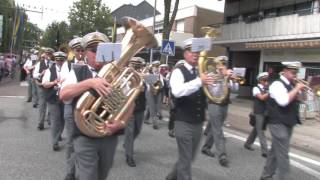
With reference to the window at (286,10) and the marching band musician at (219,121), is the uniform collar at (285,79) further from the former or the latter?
the window at (286,10)

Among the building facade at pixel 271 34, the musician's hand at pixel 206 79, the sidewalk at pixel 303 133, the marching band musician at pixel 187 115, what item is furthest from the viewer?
the building facade at pixel 271 34

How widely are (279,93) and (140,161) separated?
2834 millimetres

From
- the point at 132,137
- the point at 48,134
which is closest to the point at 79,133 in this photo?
the point at 132,137

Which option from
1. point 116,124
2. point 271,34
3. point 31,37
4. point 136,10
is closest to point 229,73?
point 116,124

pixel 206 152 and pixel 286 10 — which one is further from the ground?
pixel 286 10

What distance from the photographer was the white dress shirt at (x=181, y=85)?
548cm

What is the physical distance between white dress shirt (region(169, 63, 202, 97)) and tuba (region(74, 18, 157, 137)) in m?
1.01

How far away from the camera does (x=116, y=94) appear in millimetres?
4309

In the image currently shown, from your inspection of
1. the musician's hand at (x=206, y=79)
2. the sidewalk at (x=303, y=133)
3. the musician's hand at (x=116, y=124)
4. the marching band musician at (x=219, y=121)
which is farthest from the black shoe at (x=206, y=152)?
the musician's hand at (x=116, y=124)

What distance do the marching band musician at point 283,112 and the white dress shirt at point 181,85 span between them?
1356 mm

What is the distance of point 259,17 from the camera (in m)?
28.1

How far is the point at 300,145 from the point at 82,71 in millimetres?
8648

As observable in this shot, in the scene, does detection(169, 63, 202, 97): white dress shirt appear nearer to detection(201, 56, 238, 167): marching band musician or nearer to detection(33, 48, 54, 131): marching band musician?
detection(201, 56, 238, 167): marching band musician

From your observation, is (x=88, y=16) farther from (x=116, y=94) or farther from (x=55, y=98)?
(x=116, y=94)
